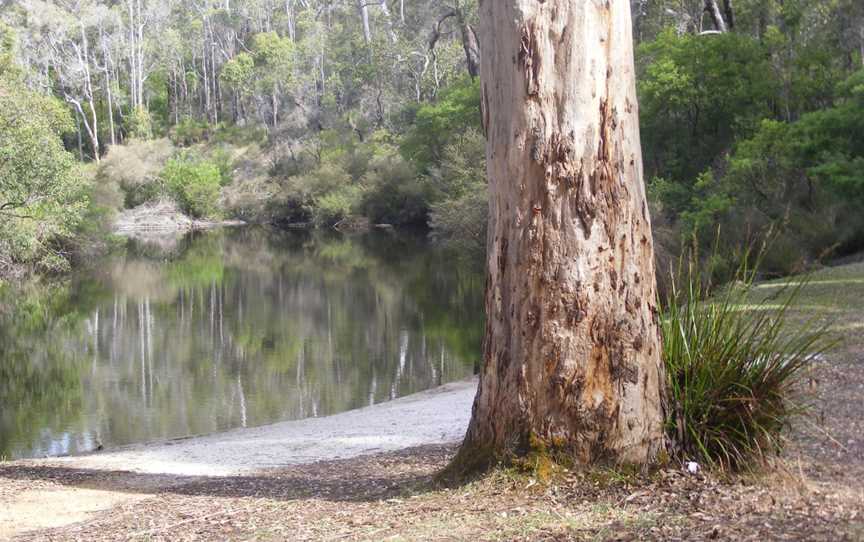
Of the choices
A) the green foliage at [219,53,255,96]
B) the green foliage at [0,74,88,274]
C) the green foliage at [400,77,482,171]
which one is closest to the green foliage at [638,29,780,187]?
the green foliage at [400,77,482,171]

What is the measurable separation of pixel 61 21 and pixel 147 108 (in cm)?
1044

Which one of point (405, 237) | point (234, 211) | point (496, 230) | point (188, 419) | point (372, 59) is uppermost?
point (372, 59)

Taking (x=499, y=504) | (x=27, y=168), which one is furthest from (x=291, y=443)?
(x=27, y=168)

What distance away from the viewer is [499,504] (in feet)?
15.1

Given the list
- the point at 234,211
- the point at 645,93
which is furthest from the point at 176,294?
the point at 234,211

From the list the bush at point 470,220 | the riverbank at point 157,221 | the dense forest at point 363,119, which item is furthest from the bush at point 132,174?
the bush at point 470,220

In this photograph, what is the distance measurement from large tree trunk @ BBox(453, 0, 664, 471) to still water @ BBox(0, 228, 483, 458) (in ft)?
31.0

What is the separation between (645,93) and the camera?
1020 inches

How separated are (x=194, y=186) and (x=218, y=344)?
122ft

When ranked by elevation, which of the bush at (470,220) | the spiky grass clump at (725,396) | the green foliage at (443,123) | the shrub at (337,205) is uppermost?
the green foliage at (443,123)

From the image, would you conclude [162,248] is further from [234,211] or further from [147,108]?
[147,108]

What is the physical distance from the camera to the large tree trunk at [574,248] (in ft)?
15.5

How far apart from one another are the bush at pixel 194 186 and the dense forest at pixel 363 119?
0.44 feet

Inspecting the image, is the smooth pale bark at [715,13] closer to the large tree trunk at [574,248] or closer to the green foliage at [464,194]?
the green foliage at [464,194]
